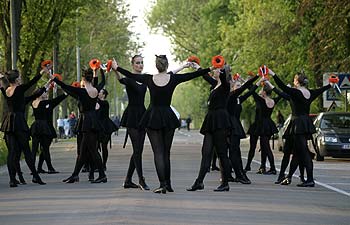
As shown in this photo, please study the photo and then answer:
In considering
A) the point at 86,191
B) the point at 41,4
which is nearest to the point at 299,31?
the point at 41,4

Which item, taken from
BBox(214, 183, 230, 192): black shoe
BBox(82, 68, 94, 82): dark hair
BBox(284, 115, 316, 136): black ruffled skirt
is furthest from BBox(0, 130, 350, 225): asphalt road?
BBox(82, 68, 94, 82): dark hair

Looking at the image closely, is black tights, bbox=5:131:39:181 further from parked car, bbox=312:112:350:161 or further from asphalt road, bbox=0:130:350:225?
parked car, bbox=312:112:350:161

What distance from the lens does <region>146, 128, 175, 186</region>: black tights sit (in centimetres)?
1486

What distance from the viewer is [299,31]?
42125mm

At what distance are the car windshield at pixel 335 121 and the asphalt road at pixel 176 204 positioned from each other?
9558 mm

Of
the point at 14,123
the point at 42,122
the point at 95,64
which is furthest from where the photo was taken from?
the point at 42,122

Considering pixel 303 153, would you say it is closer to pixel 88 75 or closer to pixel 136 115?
pixel 136 115

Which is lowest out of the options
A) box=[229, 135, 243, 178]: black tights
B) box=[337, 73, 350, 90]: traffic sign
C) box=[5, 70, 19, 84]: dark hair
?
box=[229, 135, 243, 178]: black tights

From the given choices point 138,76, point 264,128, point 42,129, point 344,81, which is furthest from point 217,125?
point 344,81

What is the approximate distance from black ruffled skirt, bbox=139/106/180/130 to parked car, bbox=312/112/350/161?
12566 mm

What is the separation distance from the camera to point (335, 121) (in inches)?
1134

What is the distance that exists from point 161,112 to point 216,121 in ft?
3.41

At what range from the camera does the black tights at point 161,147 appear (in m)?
14.9

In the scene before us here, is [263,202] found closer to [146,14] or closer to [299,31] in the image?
[299,31]
